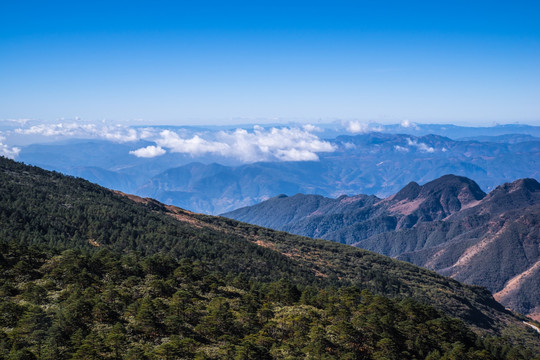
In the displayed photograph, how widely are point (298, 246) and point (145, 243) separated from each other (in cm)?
7729

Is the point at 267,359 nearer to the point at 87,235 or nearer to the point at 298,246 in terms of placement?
the point at 87,235

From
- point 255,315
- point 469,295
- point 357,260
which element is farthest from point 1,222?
point 469,295

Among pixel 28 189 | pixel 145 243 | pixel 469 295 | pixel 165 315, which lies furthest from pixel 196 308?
pixel 469 295

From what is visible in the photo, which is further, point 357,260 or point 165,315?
point 357,260

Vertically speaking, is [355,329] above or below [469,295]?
above

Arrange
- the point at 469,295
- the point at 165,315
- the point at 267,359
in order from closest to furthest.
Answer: the point at 267,359, the point at 165,315, the point at 469,295

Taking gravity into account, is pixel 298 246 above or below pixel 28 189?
below

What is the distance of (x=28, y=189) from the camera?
128500mm

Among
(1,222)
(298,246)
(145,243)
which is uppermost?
(1,222)

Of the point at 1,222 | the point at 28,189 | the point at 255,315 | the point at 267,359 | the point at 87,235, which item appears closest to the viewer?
the point at 267,359

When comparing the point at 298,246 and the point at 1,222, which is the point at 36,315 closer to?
the point at 1,222

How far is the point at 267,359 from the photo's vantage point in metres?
40.8

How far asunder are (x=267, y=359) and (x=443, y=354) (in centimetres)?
2543

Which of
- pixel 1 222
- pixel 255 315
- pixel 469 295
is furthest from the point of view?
pixel 469 295
